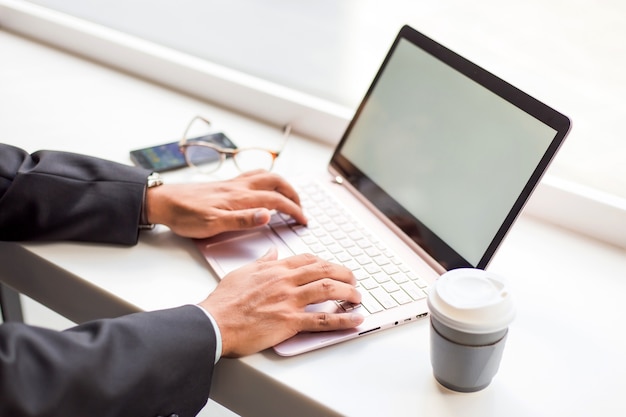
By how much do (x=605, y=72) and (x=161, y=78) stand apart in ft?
2.88

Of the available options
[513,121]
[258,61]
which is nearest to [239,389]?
[513,121]

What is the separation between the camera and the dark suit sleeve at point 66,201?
3.11 feet

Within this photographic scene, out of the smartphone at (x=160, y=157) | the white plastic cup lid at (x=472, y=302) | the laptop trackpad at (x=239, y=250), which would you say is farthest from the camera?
the smartphone at (x=160, y=157)

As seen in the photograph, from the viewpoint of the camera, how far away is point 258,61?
1461mm

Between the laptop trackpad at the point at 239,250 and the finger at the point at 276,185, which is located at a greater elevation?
the finger at the point at 276,185

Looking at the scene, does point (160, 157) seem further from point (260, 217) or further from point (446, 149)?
point (446, 149)

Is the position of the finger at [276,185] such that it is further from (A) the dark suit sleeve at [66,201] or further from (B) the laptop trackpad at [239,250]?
(A) the dark suit sleeve at [66,201]

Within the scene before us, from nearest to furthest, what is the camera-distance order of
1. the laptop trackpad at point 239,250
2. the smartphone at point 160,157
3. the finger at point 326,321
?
the finger at point 326,321 → the laptop trackpad at point 239,250 → the smartphone at point 160,157

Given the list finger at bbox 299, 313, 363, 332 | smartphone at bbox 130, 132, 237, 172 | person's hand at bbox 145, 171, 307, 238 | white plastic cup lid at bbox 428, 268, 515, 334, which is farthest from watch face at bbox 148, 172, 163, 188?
white plastic cup lid at bbox 428, 268, 515, 334

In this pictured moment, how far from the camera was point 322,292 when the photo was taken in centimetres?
83

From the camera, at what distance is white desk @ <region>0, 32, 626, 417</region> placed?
76 centimetres

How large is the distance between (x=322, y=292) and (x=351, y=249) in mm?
152

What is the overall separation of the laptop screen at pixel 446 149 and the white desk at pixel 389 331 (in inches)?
4.9

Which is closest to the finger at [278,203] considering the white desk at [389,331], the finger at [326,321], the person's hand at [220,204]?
the person's hand at [220,204]
